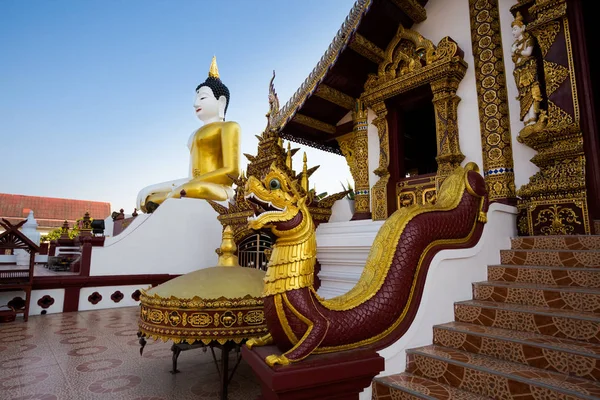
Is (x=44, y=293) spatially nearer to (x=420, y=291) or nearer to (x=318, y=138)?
(x=318, y=138)

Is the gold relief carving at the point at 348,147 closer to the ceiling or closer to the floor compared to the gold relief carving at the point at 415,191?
closer to the ceiling

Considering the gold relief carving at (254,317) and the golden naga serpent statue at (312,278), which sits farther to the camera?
the gold relief carving at (254,317)

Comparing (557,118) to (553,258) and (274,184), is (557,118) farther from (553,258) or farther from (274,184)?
(274,184)

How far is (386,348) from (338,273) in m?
1.92

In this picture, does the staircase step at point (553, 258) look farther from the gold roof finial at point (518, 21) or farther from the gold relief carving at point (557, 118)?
the gold roof finial at point (518, 21)

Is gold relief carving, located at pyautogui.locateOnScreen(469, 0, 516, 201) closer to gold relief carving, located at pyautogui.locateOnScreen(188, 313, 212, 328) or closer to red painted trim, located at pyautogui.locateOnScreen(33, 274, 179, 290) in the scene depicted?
gold relief carving, located at pyautogui.locateOnScreen(188, 313, 212, 328)

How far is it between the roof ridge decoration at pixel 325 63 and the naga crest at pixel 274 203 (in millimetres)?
3289

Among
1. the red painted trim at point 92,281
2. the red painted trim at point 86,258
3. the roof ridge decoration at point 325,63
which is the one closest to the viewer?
the roof ridge decoration at point 325,63

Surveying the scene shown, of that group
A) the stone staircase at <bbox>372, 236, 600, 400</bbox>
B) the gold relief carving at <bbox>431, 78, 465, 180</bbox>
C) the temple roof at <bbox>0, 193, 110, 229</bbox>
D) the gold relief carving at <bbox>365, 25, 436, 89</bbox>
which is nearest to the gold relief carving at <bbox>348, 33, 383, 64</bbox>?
the gold relief carving at <bbox>365, 25, 436, 89</bbox>

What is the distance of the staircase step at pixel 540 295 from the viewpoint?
1.95 meters

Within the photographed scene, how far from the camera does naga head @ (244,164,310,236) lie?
1.50 meters

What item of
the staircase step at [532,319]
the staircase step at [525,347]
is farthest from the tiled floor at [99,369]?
the staircase step at [532,319]

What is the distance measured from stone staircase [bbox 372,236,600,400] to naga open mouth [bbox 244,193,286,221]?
997 mm

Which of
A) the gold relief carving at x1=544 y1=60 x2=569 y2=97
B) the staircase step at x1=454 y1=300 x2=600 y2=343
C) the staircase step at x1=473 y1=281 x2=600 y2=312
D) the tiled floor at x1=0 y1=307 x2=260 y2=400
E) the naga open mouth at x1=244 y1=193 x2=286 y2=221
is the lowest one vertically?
the tiled floor at x1=0 y1=307 x2=260 y2=400
